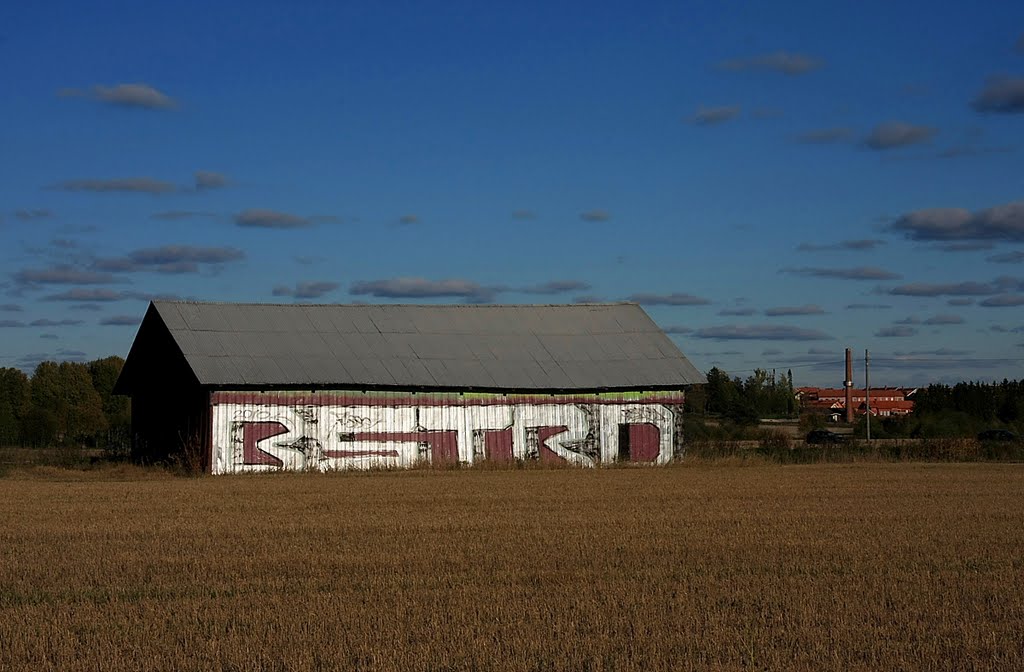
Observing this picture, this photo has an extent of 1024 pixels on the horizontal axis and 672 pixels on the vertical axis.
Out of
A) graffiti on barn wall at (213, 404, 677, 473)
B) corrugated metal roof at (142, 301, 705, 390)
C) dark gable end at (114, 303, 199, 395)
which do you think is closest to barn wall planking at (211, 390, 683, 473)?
graffiti on barn wall at (213, 404, 677, 473)

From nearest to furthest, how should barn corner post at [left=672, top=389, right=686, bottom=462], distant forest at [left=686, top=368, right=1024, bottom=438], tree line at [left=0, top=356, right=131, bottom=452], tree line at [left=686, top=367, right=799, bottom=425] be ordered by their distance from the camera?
1. barn corner post at [left=672, top=389, right=686, bottom=462]
2. tree line at [left=0, top=356, right=131, bottom=452]
3. distant forest at [left=686, top=368, right=1024, bottom=438]
4. tree line at [left=686, top=367, right=799, bottom=425]

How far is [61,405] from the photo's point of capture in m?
80.1

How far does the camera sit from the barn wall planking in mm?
37062

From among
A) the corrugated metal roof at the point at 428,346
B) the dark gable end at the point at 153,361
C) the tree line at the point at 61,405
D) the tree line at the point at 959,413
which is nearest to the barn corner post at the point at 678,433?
the corrugated metal roof at the point at 428,346

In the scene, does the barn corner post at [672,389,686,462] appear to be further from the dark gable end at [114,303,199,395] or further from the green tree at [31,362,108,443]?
the green tree at [31,362,108,443]

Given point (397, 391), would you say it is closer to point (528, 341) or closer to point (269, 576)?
point (528, 341)

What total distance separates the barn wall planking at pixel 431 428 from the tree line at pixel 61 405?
18768mm

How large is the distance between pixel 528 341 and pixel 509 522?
23225 mm

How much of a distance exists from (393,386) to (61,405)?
47880 mm

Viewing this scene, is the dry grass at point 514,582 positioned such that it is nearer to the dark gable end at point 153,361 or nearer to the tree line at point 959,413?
the dark gable end at point 153,361

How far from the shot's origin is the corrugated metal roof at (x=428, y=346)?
38.4 meters

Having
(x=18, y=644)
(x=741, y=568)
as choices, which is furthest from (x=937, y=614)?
(x=18, y=644)

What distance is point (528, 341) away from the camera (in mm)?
43688

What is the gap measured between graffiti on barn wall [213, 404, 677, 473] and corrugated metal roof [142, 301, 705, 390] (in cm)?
84
